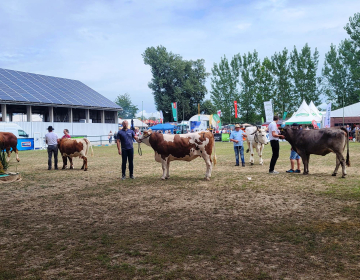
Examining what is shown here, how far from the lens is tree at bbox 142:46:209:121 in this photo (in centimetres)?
5944

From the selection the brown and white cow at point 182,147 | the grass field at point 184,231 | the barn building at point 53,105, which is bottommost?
the grass field at point 184,231

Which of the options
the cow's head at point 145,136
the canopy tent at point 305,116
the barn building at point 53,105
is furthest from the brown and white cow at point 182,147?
the canopy tent at point 305,116

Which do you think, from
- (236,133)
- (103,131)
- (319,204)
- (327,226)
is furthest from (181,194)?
(103,131)

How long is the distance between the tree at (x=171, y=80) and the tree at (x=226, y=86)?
6093mm

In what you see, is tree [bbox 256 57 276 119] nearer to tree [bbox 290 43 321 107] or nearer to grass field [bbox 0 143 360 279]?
tree [bbox 290 43 321 107]

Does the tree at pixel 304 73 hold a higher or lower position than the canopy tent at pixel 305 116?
higher

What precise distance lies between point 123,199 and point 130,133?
12.6 ft

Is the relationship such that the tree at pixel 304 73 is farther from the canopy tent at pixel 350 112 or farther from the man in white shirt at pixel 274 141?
the man in white shirt at pixel 274 141

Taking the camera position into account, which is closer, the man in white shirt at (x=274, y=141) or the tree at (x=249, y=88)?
the man in white shirt at (x=274, y=141)

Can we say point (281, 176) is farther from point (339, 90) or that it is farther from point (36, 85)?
point (339, 90)

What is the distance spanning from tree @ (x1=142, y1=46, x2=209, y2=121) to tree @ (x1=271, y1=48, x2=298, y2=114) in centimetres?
1524

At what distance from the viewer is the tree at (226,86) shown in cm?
5403

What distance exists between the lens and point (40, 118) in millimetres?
36906

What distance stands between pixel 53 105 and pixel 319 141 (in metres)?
28.4
